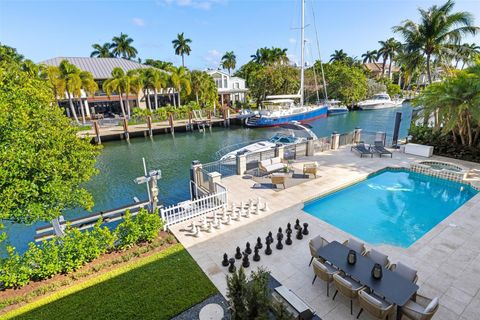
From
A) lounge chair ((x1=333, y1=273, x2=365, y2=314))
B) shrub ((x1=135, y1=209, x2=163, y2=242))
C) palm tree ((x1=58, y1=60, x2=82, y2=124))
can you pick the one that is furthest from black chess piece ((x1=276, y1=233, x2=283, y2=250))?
palm tree ((x1=58, y1=60, x2=82, y2=124))

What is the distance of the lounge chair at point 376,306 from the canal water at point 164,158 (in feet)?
38.9

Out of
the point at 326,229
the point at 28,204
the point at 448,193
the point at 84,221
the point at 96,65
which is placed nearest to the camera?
the point at 28,204

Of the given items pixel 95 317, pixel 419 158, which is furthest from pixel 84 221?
pixel 419 158

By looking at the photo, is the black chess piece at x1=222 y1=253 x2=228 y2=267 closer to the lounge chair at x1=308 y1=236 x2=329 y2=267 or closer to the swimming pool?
the lounge chair at x1=308 y1=236 x2=329 y2=267

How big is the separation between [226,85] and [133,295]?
1993 inches

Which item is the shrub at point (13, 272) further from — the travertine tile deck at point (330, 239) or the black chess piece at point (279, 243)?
the black chess piece at point (279, 243)

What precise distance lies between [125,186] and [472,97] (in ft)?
73.4

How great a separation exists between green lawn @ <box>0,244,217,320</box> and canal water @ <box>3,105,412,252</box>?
23.9 ft

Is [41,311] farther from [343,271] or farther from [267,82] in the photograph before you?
[267,82]

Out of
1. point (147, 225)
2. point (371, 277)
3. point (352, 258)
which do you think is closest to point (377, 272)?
point (371, 277)

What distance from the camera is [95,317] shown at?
19.6 feet

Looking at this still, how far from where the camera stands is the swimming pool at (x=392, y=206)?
9.98m

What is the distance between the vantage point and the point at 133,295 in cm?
663

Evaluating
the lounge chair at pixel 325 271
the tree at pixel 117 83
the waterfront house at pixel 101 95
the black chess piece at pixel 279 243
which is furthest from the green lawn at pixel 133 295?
the waterfront house at pixel 101 95
